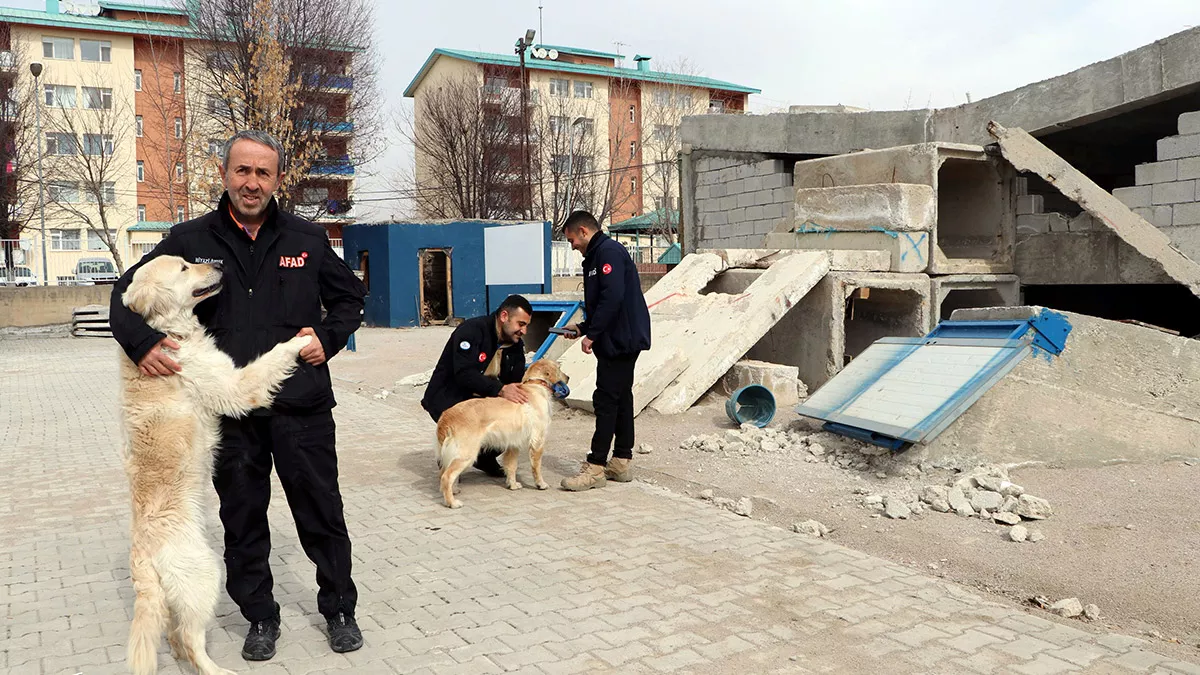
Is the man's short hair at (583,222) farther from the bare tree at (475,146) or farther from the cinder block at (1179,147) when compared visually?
the bare tree at (475,146)

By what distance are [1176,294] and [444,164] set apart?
27589mm

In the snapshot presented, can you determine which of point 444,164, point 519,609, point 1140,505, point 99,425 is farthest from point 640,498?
point 444,164

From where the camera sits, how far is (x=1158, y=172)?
364 inches

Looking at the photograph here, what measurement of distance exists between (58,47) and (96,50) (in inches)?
65.9

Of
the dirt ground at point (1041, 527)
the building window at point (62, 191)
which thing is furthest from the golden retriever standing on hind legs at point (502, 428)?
the building window at point (62, 191)

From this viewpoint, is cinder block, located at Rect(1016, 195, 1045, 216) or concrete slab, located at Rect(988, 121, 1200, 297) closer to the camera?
concrete slab, located at Rect(988, 121, 1200, 297)

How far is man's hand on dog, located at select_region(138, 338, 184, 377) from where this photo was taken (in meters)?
3.07

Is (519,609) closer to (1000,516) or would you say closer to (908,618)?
(908,618)

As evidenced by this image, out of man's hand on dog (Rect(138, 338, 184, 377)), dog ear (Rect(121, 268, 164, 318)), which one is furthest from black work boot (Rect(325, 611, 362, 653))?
dog ear (Rect(121, 268, 164, 318))

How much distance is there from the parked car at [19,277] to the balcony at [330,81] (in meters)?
12.1

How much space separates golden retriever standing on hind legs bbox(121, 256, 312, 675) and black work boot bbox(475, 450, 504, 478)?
3359 millimetres

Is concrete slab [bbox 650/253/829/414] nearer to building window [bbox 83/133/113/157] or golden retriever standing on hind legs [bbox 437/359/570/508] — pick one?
golden retriever standing on hind legs [bbox 437/359/570/508]

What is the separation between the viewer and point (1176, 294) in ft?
42.6

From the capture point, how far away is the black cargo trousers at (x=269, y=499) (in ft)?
11.0
